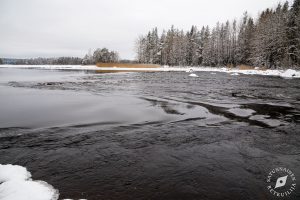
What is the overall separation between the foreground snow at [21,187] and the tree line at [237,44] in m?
45.9

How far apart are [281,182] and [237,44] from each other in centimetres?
7207

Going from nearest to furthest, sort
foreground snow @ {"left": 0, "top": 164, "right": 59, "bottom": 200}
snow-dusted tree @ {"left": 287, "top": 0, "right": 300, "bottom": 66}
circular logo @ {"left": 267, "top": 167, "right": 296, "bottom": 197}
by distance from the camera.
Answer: foreground snow @ {"left": 0, "top": 164, "right": 59, "bottom": 200} < circular logo @ {"left": 267, "top": 167, "right": 296, "bottom": 197} < snow-dusted tree @ {"left": 287, "top": 0, "right": 300, "bottom": 66}

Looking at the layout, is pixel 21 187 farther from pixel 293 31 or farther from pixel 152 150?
pixel 293 31

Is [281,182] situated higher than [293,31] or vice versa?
[293,31]

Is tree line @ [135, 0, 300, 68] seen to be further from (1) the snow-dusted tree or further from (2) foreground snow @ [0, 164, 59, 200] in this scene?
(2) foreground snow @ [0, 164, 59, 200]

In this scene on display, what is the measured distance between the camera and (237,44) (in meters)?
70.2

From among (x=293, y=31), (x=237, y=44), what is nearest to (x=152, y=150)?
(x=293, y=31)

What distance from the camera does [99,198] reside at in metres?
3.82

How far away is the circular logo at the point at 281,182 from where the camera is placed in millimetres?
4133

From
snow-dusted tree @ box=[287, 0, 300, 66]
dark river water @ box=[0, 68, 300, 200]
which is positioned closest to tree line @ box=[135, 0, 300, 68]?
snow-dusted tree @ box=[287, 0, 300, 66]

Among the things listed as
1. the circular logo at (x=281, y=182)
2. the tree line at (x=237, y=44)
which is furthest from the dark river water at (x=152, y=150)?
the tree line at (x=237, y=44)

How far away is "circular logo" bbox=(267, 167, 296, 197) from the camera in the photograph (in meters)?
4.13

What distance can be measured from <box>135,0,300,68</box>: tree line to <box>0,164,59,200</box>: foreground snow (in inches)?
1806

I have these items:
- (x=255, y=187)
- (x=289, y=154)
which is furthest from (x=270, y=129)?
(x=255, y=187)
